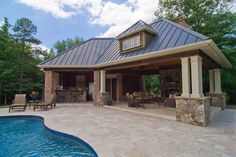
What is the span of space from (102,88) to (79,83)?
465cm

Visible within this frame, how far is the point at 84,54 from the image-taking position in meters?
13.4

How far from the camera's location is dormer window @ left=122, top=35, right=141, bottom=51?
930 cm

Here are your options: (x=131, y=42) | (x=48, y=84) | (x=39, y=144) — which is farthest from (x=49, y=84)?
(x=39, y=144)

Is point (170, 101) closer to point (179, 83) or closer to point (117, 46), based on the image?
point (179, 83)

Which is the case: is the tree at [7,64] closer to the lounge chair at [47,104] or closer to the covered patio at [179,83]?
the lounge chair at [47,104]

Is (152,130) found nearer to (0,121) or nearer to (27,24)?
(0,121)

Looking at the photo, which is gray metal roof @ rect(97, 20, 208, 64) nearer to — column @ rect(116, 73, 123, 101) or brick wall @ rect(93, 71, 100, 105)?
brick wall @ rect(93, 71, 100, 105)

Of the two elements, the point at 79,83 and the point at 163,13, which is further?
the point at 163,13

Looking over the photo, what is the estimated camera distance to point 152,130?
532 cm

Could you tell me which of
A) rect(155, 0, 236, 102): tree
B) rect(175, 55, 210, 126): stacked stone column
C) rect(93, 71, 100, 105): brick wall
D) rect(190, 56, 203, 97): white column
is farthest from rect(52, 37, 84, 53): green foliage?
rect(190, 56, 203, 97): white column

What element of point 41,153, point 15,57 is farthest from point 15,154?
point 15,57

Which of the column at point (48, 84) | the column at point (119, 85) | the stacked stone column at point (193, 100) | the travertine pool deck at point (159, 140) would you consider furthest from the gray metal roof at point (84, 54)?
the stacked stone column at point (193, 100)

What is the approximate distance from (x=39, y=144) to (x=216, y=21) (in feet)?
53.2

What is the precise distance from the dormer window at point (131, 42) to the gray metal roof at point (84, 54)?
133 inches
